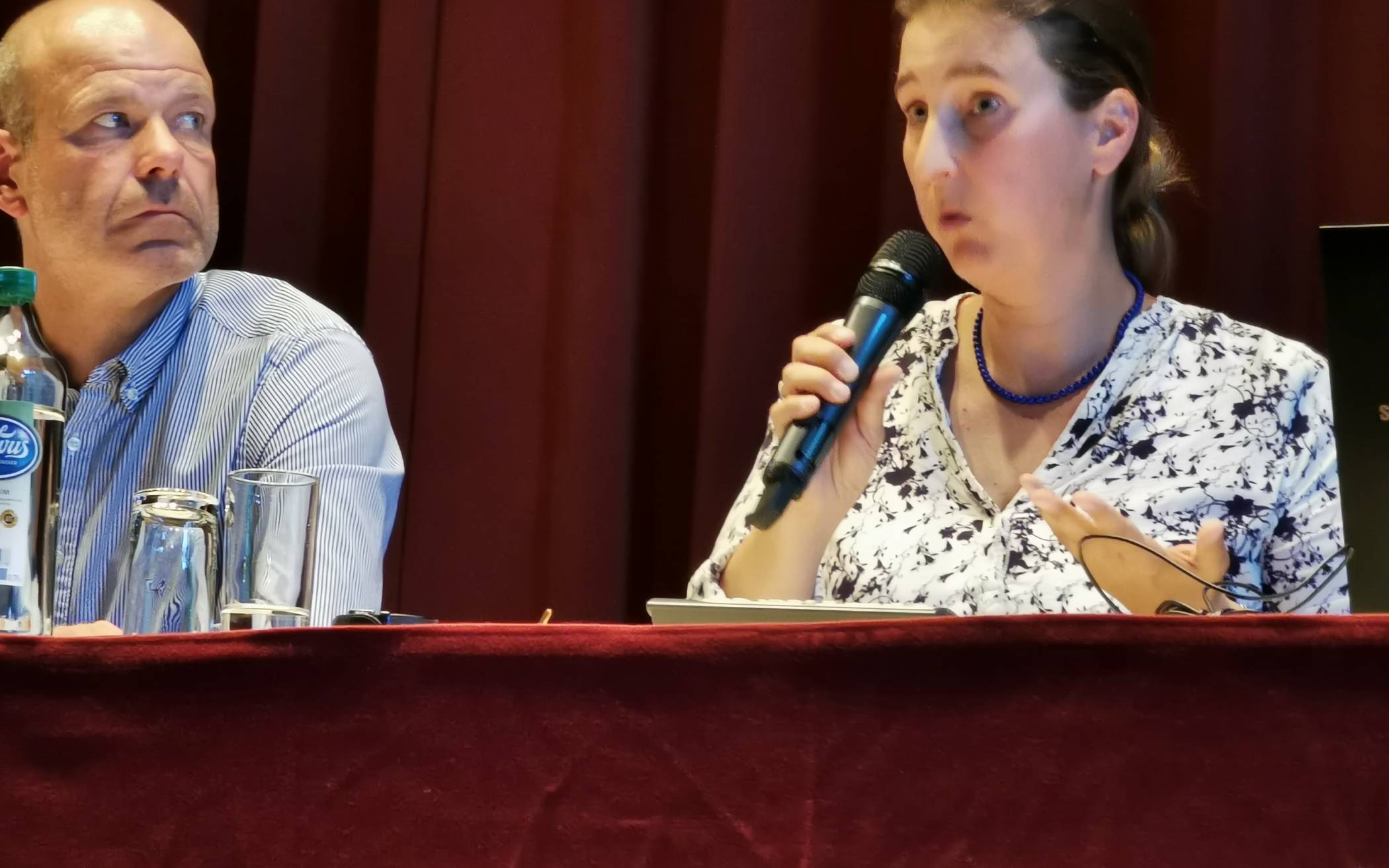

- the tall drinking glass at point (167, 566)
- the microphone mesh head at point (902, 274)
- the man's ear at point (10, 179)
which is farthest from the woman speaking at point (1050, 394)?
the man's ear at point (10, 179)

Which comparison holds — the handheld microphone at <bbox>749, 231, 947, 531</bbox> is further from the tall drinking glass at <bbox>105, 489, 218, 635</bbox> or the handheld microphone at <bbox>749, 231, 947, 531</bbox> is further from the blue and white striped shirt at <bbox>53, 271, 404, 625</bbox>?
the blue and white striped shirt at <bbox>53, 271, 404, 625</bbox>

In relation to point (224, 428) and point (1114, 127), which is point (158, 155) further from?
point (1114, 127)

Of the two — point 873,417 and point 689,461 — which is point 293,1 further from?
point 873,417

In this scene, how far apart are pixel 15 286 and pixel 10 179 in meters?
1.11

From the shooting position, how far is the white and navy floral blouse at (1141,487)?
151 centimetres

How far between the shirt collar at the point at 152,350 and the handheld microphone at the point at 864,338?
3.16 feet

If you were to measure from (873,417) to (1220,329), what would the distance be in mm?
545

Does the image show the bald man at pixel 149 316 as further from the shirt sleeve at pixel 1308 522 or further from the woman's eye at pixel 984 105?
the shirt sleeve at pixel 1308 522

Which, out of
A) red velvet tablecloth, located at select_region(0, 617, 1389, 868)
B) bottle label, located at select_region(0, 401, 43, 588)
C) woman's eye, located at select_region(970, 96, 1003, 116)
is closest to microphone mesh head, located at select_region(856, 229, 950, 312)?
woman's eye, located at select_region(970, 96, 1003, 116)

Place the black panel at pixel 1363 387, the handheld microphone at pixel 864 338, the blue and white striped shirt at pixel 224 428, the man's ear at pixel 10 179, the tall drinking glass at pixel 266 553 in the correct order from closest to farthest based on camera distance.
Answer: the black panel at pixel 1363 387 < the tall drinking glass at pixel 266 553 < the handheld microphone at pixel 864 338 < the blue and white striped shirt at pixel 224 428 < the man's ear at pixel 10 179

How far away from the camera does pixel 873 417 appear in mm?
1343

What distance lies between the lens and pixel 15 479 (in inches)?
35.8

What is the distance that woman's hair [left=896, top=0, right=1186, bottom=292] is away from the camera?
1.59 m

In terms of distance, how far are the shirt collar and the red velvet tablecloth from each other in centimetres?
109
